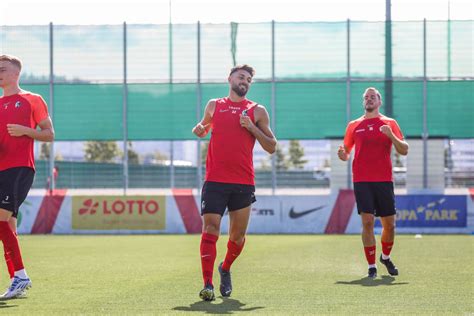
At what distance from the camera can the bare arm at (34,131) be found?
855cm

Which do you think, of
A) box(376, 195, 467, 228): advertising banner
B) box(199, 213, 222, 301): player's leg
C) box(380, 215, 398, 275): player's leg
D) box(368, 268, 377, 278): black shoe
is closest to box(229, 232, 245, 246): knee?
box(199, 213, 222, 301): player's leg

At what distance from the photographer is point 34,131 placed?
28.4ft

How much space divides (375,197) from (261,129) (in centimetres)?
297

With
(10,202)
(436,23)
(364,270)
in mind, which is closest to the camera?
(10,202)

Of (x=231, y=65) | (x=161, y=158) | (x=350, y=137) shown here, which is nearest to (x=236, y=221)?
(x=350, y=137)

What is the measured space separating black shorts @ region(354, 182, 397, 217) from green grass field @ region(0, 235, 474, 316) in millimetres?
733

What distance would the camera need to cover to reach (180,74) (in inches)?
1060

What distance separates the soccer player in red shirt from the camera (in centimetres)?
865

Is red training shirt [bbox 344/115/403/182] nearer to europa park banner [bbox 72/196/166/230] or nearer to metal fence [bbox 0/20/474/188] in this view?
europa park banner [bbox 72/196/166/230]

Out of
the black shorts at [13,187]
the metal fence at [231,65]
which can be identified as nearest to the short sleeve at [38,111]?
the black shorts at [13,187]

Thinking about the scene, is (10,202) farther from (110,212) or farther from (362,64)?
(362,64)

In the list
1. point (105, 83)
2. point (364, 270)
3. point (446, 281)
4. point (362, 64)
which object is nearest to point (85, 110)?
point (105, 83)

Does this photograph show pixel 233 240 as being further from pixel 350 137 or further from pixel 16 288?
pixel 350 137

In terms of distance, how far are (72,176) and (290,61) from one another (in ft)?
21.7
